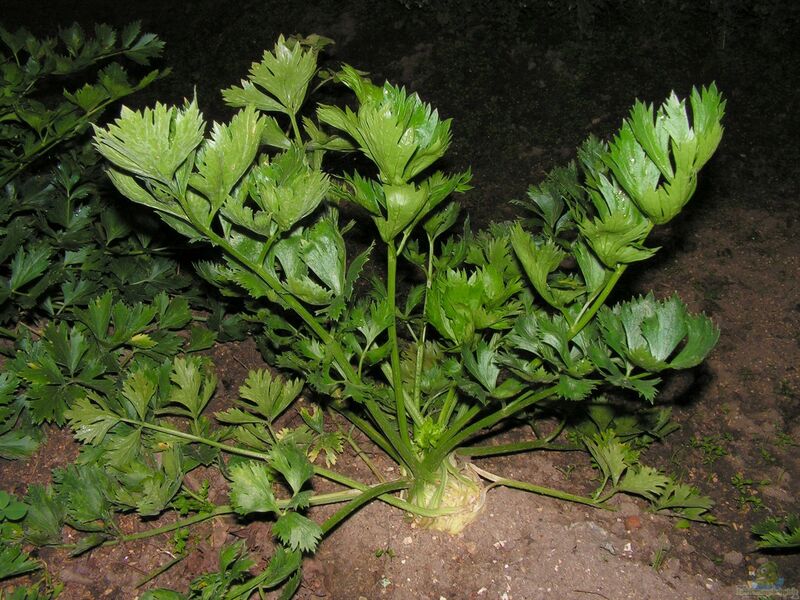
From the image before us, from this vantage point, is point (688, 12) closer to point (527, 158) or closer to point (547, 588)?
point (527, 158)

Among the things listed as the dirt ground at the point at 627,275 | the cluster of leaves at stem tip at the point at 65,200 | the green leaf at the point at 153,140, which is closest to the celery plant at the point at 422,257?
the green leaf at the point at 153,140

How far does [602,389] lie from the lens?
5.65 feet

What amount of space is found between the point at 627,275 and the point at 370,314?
106cm

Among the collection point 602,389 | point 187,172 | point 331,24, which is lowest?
point 602,389

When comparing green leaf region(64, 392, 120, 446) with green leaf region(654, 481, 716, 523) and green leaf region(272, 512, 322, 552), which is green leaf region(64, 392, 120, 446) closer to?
green leaf region(272, 512, 322, 552)

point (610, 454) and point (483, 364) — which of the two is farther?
point (610, 454)

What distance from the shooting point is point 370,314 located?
150cm

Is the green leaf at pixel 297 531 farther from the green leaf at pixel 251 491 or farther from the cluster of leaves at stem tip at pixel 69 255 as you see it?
the cluster of leaves at stem tip at pixel 69 255

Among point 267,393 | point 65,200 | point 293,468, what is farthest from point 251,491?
point 65,200

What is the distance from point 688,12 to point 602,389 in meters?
2.10

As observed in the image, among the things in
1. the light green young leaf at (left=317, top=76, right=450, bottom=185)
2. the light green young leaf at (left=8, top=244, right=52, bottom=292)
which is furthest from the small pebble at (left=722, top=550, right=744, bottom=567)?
the light green young leaf at (left=8, top=244, right=52, bottom=292)

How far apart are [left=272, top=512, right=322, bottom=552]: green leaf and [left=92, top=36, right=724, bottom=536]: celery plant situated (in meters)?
0.05

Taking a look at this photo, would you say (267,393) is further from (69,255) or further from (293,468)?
(69,255)

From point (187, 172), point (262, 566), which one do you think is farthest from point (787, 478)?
point (187, 172)
